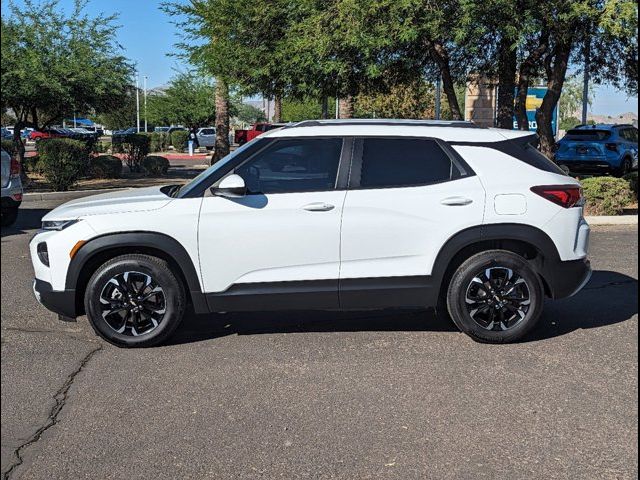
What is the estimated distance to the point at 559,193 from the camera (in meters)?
5.31

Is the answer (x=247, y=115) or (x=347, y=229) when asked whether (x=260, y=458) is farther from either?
(x=247, y=115)

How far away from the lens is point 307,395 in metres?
4.41

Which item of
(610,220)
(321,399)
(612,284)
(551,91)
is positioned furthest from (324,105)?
(321,399)

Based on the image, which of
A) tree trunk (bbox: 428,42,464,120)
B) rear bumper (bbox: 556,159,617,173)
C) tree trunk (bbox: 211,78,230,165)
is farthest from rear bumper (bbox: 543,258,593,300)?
rear bumper (bbox: 556,159,617,173)

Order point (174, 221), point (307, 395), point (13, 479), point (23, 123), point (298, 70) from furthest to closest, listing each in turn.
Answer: point (23, 123), point (298, 70), point (174, 221), point (307, 395), point (13, 479)

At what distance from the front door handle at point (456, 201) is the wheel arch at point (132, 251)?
196 cm

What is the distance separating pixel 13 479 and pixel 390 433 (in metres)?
1.94

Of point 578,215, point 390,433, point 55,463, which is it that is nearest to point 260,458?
point 390,433

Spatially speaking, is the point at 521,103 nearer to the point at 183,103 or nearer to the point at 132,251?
the point at 132,251

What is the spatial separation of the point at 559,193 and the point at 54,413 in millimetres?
3899

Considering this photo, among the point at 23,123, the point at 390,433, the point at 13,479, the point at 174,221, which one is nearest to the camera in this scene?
the point at 13,479

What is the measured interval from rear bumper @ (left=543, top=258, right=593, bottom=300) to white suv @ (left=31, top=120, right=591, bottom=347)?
0.01 meters

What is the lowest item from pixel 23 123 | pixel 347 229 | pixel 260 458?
pixel 260 458

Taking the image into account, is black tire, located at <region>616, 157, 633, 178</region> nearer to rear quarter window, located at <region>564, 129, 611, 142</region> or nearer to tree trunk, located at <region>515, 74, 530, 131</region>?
rear quarter window, located at <region>564, 129, 611, 142</region>
